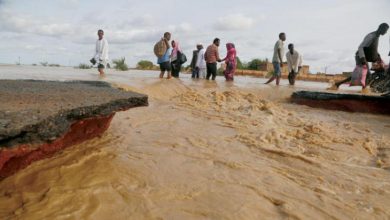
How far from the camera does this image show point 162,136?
132 inches

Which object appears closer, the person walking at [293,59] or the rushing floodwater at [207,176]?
the rushing floodwater at [207,176]

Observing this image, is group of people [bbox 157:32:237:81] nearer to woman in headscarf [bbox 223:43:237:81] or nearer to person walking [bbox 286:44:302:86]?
woman in headscarf [bbox 223:43:237:81]

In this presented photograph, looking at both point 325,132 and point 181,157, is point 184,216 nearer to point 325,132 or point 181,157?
point 181,157

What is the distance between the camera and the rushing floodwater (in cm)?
181

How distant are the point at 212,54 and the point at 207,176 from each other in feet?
32.4

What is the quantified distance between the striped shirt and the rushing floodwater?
8014 millimetres

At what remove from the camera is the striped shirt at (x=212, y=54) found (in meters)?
11.8

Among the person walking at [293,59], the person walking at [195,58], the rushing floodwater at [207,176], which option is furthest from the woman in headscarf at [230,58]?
the rushing floodwater at [207,176]

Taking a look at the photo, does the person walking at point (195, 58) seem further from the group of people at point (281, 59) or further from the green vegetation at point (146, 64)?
the green vegetation at point (146, 64)

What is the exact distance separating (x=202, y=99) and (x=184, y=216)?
182 inches

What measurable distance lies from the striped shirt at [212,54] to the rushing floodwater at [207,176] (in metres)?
8.01

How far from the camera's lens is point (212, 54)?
38.9 ft

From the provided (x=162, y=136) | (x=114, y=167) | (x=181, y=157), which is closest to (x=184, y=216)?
(x=114, y=167)

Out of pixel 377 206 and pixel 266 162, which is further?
pixel 266 162
